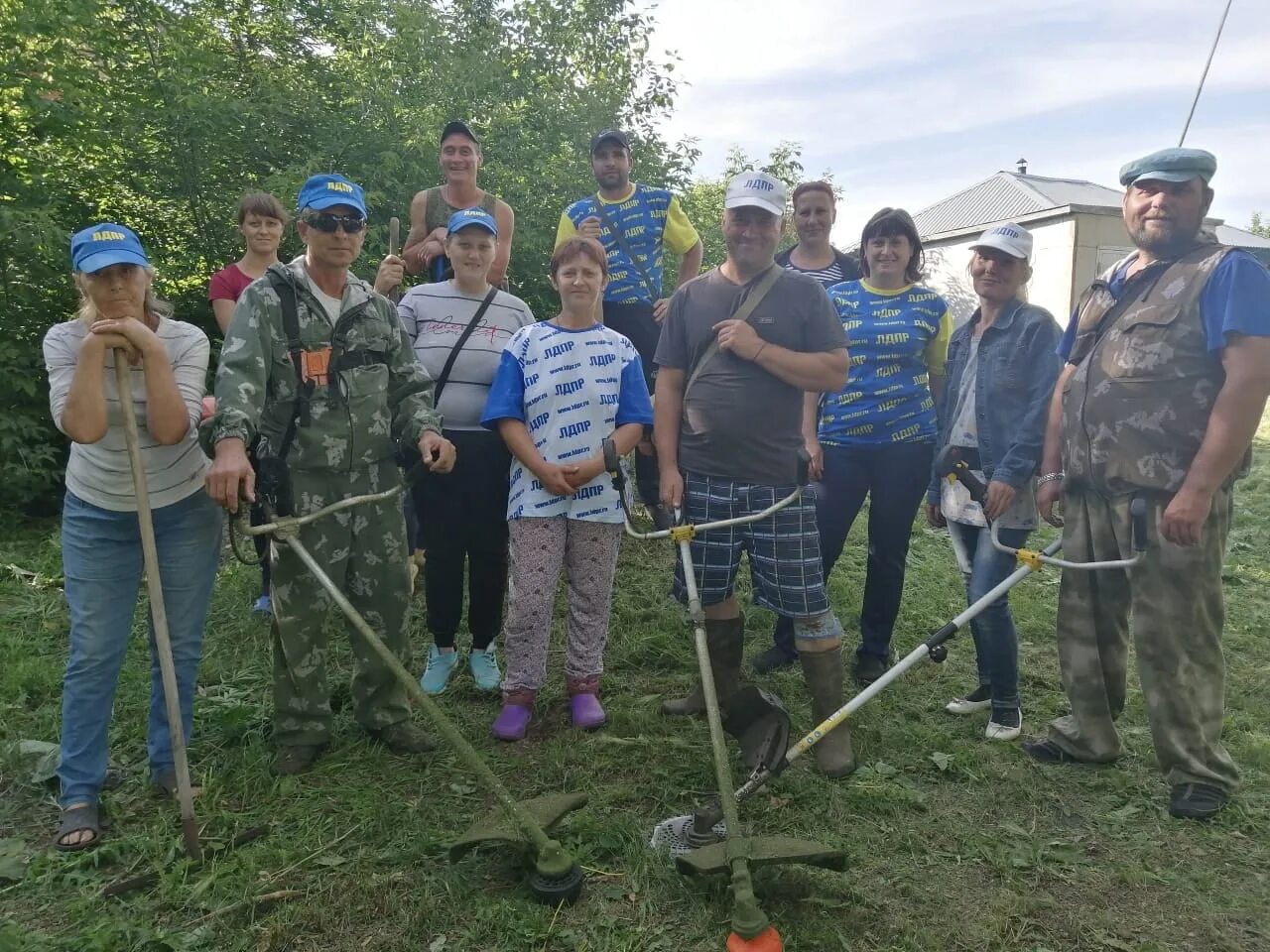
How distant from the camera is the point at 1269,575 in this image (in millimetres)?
6859

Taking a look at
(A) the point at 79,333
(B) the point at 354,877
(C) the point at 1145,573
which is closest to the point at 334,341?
(A) the point at 79,333

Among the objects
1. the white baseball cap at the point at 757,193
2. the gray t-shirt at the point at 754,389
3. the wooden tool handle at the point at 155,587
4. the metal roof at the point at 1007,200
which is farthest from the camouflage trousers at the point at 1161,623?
the metal roof at the point at 1007,200

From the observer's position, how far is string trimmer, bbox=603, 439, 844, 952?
8.04 feet

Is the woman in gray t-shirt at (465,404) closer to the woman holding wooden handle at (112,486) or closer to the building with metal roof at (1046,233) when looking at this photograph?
the woman holding wooden handle at (112,486)

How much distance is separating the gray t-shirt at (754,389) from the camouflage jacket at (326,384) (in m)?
1.14

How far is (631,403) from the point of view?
3785mm

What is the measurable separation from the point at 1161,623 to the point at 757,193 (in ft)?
7.74

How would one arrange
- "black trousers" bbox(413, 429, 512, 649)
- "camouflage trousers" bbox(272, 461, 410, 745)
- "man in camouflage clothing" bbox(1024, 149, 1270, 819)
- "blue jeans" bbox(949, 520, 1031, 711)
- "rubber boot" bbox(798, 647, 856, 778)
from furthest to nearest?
1. "black trousers" bbox(413, 429, 512, 649)
2. "blue jeans" bbox(949, 520, 1031, 711)
3. "rubber boot" bbox(798, 647, 856, 778)
4. "camouflage trousers" bbox(272, 461, 410, 745)
5. "man in camouflage clothing" bbox(1024, 149, 1270, 819)

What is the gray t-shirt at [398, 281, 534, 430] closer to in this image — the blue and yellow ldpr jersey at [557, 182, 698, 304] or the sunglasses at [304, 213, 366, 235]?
the sunglasses at [304, 213, 366, 235]

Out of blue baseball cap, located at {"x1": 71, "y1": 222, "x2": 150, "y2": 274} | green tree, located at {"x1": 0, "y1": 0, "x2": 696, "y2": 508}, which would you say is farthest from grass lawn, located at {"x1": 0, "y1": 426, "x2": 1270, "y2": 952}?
green tree, located at {"x1": 0, "y1": 0, "x2": 696, "y2": 508}

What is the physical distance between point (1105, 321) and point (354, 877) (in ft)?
11.7

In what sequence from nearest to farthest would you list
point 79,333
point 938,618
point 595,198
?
point 79,333, point 595,198, point 938,618

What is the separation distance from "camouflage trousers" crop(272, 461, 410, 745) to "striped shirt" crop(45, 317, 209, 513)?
41cm

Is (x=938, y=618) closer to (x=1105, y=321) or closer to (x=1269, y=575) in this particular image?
(x=1105, y=321)
